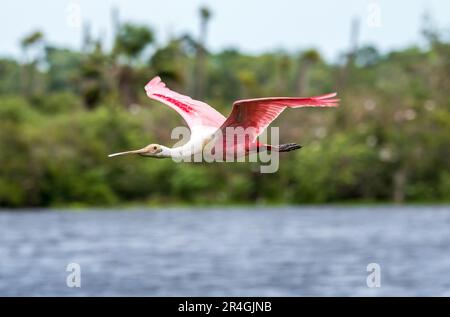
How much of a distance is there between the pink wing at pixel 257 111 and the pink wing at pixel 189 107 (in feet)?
0.69

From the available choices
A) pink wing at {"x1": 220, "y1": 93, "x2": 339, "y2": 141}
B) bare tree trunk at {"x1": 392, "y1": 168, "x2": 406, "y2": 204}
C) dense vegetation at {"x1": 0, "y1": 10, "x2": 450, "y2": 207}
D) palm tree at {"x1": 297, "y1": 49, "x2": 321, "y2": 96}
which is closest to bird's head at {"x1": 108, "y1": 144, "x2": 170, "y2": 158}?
pink wing at {"x1": 220, "y1": 93, "x2": 339, "y2": 141}

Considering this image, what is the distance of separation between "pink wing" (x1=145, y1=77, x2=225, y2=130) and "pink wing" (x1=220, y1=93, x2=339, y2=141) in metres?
0.21

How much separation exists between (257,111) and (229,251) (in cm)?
4703

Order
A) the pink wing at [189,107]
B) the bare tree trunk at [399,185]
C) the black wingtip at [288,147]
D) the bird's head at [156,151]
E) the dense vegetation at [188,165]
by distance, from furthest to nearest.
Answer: the bare tree trunk at [399,185] → the dense vegetation at [188,165] → the pink wing at [189,107] → the black wingtip at [288,147] → the bird's head at [156,151]

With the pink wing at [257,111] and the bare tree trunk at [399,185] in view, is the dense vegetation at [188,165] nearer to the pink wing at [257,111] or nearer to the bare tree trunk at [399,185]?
the bare tree trunk at [399,185]

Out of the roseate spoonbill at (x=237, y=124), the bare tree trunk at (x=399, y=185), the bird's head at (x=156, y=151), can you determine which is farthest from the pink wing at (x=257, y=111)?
the bare tree trunk at (x=399, y=185)

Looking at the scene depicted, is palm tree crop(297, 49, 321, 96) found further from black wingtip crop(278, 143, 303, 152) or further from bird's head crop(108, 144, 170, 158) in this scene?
bird's head crop(108, 144, 170, 158)

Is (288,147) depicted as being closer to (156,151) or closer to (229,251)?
(156,151)

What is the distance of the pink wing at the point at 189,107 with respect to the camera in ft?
35.4

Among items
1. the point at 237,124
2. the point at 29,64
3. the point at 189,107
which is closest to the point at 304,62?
the point at 29,64

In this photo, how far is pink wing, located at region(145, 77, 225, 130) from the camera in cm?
1078

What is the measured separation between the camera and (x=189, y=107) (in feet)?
37.0

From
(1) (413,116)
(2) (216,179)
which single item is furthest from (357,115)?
(2) (216,179)
